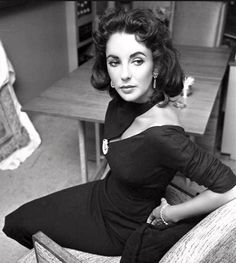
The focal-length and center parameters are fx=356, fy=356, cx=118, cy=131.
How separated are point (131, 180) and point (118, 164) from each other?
2.5 inches

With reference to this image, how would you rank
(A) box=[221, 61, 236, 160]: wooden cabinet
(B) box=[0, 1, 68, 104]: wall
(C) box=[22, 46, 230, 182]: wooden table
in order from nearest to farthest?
(C) box=[22, 46, 230, 182]: wooden table, (A) box=[221, 61, 236, 160]: wooden cabinet, (B) box=[0, 1, 68, 104]: wall

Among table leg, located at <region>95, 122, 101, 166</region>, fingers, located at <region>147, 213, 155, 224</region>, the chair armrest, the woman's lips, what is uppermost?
the woman's lips

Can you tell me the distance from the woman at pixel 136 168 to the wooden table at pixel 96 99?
0.42 meters

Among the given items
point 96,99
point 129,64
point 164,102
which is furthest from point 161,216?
point 96,99

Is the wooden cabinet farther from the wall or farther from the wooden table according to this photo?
the wall

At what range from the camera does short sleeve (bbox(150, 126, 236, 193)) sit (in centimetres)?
92

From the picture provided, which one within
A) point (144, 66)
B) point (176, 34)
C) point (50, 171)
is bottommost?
point (50, 171)

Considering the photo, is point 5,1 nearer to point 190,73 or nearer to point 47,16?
point 47,16

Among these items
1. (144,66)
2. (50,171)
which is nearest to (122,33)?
(144,66)

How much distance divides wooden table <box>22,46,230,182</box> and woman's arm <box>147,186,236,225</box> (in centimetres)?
54

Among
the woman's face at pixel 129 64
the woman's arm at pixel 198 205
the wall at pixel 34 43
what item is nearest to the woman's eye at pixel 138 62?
the woman's face at pixel 129 64

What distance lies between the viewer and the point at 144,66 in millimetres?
1049

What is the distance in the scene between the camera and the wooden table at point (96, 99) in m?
1.66

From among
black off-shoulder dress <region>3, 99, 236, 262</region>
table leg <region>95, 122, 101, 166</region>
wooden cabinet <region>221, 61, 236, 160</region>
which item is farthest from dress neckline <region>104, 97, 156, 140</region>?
wooden cabinet <region>221, 61, 236, 160</region>
